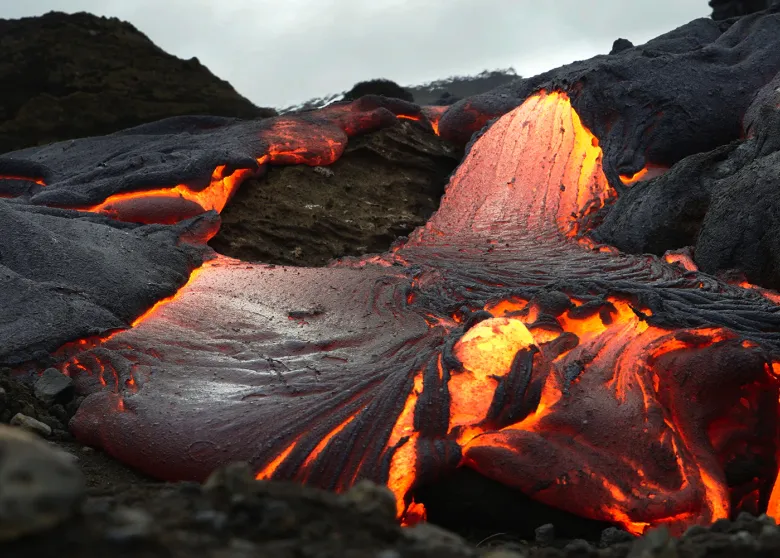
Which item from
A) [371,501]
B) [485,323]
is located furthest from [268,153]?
[371,501]

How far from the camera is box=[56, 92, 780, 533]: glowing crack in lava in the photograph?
95.7 inches

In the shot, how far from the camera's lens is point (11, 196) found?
5.21 m

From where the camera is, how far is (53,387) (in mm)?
2816

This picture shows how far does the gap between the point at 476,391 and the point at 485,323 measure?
0.99ft

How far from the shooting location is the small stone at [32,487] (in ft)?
2.89

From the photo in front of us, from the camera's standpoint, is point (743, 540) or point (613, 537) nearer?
point (743, 540)

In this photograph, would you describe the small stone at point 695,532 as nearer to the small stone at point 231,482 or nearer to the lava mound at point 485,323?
the lava mound at point 485,323

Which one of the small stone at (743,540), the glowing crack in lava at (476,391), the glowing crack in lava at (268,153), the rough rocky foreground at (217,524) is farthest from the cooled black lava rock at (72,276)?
the small stone at (743,540)

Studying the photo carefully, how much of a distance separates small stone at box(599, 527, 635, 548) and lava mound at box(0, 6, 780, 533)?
10cm

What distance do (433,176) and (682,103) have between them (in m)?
2.07

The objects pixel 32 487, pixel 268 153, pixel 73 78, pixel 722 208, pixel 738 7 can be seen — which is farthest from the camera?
pixel 738 7

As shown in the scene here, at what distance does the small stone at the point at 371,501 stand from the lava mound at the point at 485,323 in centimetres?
114

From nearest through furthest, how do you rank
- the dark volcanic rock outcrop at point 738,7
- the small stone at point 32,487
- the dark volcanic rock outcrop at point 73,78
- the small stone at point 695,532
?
the small stone at point 32,487 < the small stone at point 695,532 < the dark volcanic rock outcrop at point 73,78 < the dark volcanic rock outcrop at point 738,7

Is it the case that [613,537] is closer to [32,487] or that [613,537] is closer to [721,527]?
[721,527]
